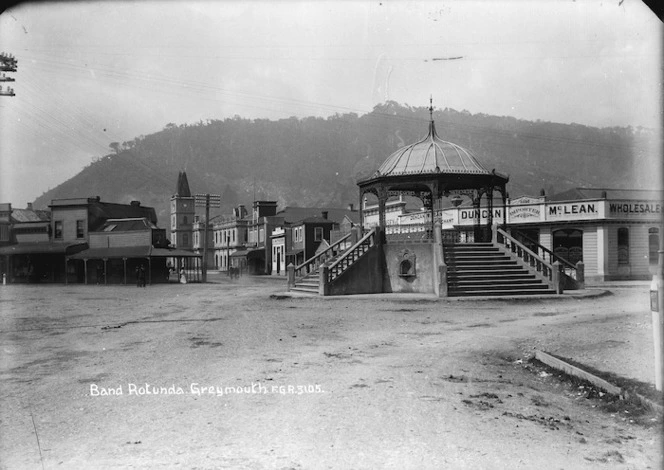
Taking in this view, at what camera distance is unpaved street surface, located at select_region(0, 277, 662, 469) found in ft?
17.4

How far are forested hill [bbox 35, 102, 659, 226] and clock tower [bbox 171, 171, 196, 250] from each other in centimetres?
92

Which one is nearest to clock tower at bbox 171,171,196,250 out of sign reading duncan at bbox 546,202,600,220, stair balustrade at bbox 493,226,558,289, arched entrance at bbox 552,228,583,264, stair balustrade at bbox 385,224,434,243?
stair balustrade at bbox 385,224,434,243

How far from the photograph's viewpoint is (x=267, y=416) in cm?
635

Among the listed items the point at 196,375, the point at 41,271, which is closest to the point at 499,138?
the point at 41,271

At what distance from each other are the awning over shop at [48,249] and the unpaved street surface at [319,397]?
2675 centimetres

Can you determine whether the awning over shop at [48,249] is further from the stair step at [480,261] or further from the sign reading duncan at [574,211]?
the sign reading duncan at [574,211]

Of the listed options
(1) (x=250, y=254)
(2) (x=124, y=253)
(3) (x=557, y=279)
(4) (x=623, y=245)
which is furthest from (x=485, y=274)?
(1) (x=250, y=254)

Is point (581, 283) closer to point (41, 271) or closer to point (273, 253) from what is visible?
point (41, 271)

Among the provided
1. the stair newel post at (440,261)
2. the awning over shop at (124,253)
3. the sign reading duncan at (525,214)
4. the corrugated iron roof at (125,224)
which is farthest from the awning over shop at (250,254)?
the stair newel post at (440,261)

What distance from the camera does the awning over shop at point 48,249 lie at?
3866cm

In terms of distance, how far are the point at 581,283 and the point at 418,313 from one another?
10531 millimetres

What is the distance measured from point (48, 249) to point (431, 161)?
91.6 feet

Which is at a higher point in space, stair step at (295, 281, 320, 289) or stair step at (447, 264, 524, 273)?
stair step at (447, 264, 524, 273)

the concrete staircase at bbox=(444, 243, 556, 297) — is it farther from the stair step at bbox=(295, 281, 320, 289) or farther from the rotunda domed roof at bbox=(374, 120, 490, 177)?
the stair step at bbox=(295, 281, 320, 289)
